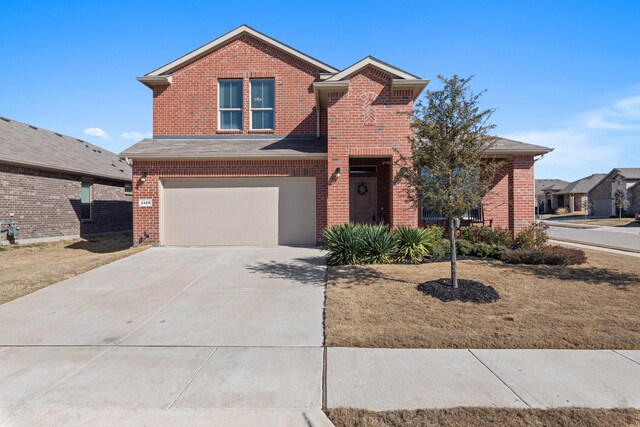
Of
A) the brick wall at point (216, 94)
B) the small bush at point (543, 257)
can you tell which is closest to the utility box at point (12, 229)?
the brick wall at point (216, 94)

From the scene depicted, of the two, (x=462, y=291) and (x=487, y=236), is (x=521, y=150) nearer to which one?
(x=487, y=236)

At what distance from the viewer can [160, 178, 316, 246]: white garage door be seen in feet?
39.3

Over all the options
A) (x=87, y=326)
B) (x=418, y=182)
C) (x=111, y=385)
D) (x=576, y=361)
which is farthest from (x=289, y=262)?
(x=576, y=361)

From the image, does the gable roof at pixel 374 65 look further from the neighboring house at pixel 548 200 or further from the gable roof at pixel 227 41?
the neighboring house at pixel 548 200

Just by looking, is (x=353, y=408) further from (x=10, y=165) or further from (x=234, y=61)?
(x=10, y=165)

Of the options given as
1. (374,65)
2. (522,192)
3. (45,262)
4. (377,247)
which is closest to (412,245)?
(377,247)

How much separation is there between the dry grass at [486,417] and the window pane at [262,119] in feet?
39.7

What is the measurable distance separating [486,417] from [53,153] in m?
20.8

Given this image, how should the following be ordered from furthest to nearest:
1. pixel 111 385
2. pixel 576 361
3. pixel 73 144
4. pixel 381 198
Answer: pixel 73 144, pixel 381 198, pixel 576 361, pixel 111 385

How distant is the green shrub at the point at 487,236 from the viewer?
35.5ft

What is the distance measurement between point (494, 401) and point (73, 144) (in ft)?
79.8

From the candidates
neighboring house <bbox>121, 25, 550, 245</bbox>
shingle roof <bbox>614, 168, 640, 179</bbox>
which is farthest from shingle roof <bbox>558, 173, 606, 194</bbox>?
neighboring house <bbox>121, 25, 550, 245</bbox>

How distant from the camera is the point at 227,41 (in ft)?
44.9

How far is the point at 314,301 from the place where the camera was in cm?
627
